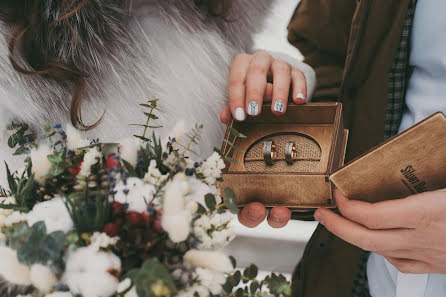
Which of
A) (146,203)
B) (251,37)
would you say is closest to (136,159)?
(146,203)

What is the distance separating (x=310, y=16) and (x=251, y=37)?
0.66 ft

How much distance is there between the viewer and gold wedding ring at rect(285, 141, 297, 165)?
74 cm

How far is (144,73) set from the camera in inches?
30.1

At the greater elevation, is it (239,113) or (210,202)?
(239,113)

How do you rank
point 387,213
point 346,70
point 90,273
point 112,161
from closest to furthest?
point 90,273
point 112,161
point 387,213
point 346,70

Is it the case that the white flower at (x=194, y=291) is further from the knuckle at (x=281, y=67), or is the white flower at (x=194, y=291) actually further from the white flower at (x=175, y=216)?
the knuckle at (x=281, y=67)

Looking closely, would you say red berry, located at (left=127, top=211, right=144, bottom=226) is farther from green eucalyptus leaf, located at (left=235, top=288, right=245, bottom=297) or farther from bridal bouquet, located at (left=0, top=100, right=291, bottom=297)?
green eucalyptus leaf, located at (left=235, top=288, right=245, bottom=297)

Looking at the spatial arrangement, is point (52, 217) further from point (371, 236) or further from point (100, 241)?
point (371, 236)

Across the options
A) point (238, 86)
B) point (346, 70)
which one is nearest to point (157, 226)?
point (238, 86)

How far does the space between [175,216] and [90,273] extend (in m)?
0.10

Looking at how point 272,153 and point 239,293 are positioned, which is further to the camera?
point 272,153

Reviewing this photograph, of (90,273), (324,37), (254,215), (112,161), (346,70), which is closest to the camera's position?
(90,273)

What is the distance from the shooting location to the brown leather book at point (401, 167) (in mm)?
545

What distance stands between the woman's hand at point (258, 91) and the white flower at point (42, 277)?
0.40m
